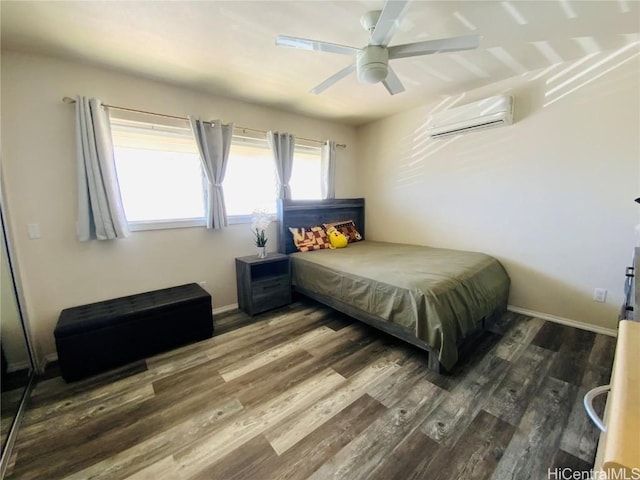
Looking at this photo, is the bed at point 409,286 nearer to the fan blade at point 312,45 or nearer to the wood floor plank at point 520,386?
the wood floor plank at point 520,386

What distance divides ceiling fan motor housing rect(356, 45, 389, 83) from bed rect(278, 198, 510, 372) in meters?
1.49

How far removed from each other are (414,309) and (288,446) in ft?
3.93

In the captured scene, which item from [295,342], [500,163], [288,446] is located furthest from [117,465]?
[500,163]

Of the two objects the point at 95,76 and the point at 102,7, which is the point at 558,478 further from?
the point at 95,76

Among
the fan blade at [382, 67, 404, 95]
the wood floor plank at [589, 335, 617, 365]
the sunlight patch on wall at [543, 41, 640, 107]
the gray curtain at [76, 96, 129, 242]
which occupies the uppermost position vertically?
the sunlight patch on wall at [543, 41, 640, 107]

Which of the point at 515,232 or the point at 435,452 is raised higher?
the point at 515,232

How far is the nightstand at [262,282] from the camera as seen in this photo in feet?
9.77

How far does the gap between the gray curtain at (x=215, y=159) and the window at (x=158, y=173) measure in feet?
0.35

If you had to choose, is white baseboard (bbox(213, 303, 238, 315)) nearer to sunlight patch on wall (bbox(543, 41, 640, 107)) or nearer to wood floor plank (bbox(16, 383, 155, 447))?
wood floor plank (bbox(16, 383, 155, 447))

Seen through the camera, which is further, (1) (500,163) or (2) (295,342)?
→ (1) (500,163)

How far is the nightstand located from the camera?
298cm

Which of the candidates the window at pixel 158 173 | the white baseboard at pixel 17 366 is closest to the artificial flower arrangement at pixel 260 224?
the window at pixel 158 173

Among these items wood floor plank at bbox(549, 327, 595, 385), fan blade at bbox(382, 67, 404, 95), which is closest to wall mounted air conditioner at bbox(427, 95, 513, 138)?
fan blade at bbox(382, 67, 404, 95)

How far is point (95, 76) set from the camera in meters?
2.30
